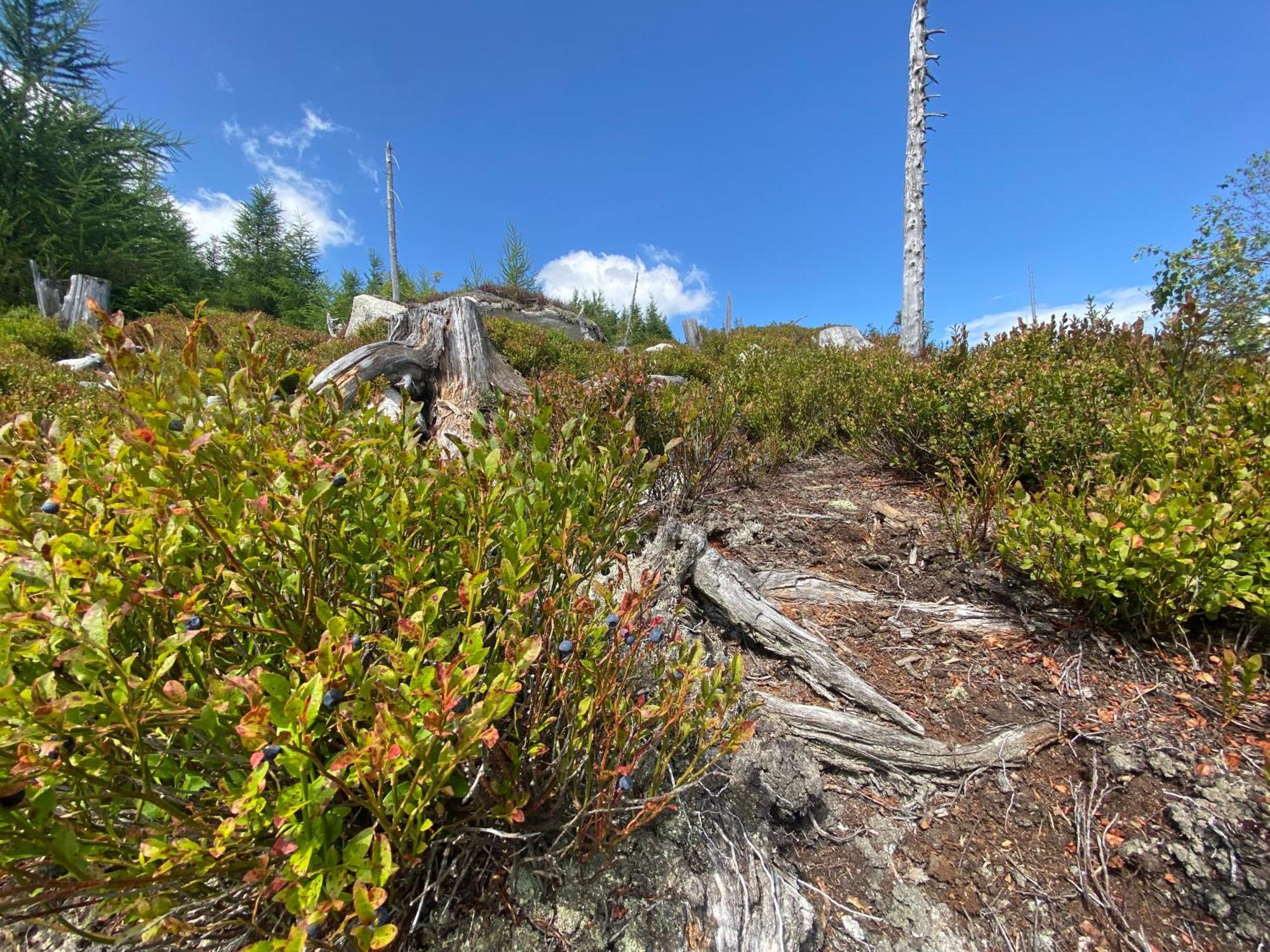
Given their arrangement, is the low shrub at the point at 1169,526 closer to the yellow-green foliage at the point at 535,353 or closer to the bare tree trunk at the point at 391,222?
the yellow-green foliage at the point at 535,353

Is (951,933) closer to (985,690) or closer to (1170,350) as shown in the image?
(985,690)

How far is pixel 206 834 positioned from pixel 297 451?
0.77 metres

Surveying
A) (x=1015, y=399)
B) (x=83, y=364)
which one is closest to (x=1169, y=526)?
(x=1015, y=399)

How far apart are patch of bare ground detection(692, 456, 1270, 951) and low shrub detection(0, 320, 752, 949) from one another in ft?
3.25

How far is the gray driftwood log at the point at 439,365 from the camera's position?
214 inches

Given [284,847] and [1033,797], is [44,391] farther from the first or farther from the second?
[1033,797]

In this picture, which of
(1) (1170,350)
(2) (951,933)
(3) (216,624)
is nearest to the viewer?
(3) (216,624)

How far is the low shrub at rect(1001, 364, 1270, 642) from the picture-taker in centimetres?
224

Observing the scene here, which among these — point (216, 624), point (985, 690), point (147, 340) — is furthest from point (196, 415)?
point (985, 690)

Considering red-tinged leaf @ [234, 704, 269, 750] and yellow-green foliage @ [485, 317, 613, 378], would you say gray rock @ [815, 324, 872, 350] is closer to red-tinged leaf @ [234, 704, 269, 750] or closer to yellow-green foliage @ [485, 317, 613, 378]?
yellow-green foliage @ [485, 317, 613, 378]

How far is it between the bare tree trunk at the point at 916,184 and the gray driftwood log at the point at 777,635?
7.32m

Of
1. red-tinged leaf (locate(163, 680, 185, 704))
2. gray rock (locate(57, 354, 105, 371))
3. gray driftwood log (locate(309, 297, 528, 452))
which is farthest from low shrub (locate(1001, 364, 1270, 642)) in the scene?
gray rock (locate(57, 354, 105, 371))

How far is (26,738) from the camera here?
0.82m

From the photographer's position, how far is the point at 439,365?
5891 millimetres
